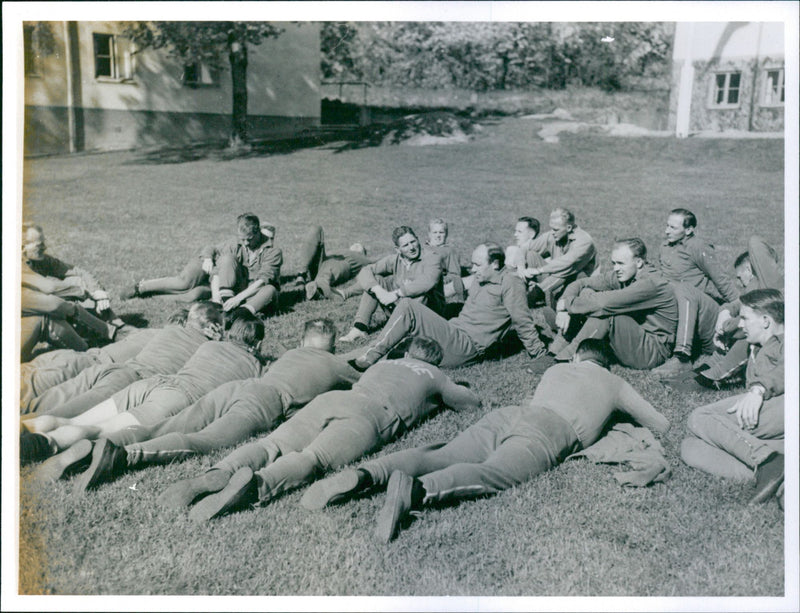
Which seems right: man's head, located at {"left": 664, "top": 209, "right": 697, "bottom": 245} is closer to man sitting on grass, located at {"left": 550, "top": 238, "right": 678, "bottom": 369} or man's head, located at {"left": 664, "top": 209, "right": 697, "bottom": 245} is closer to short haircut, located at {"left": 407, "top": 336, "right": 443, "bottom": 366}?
man sitting on grass, located at {"left": 550, "top": 238, "right": 678, "bottom": 369}

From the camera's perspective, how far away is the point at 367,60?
17.9ft

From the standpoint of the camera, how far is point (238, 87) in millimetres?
5922

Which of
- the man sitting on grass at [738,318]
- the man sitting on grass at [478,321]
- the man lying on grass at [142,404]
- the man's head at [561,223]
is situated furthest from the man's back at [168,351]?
the man sitting on grass at [738,318]

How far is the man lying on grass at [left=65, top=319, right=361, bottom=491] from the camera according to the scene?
3.77 m

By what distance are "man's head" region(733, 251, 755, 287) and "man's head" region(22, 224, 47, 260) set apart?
490cm

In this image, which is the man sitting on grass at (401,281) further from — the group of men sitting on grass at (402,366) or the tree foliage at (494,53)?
the tree foliage at (494,53)

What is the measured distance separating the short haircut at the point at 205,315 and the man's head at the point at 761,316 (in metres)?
3.42

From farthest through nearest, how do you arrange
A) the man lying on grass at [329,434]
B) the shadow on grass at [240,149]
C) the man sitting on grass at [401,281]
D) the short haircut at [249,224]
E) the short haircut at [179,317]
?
the shadow on grass at [240,149]
the short haircut at [249,224]
the man sitting on grass at [401,281]
the short haircut at [179,317]
the man lying on grass at [329,434]

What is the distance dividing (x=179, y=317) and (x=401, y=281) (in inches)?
65.5

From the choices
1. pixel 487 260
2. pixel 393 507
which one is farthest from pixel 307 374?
pixel 487 260

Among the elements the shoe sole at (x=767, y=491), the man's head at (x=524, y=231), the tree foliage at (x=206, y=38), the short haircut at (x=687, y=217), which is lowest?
the shoe sole at (x=767, y=491)

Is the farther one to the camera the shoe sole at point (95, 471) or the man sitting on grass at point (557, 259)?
the man sitting on grass at point (557, 259)

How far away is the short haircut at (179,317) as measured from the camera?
5.04m

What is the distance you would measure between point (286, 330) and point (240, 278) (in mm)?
681
